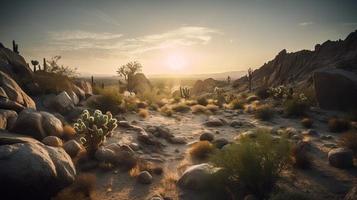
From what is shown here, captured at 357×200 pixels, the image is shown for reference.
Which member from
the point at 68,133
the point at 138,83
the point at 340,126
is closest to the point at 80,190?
the point at 68,133

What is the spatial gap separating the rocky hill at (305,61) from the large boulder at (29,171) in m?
Answer: 38.7

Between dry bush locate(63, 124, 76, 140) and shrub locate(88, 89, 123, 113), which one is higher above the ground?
shrub locate(88, 89, 123, 113)

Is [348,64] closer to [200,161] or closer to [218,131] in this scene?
[218,131]

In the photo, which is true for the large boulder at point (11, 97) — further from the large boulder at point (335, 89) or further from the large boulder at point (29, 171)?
the large boulder at point (335, 89)

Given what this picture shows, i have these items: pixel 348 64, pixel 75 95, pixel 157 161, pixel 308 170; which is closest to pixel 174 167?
pixel 157 161

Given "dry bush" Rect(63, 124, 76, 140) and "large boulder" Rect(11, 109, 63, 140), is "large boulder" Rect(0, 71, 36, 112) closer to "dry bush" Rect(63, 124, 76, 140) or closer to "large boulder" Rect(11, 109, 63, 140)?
"large boulder" Rect(11, 109, 63, 140)

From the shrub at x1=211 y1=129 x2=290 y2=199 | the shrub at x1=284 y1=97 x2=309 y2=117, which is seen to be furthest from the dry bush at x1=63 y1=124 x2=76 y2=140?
the shrub at x1=284 y1=97 x2=309 y2=117

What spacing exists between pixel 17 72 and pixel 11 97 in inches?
241

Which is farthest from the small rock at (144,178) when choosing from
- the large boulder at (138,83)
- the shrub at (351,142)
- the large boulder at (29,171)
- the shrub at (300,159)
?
→ the large boulder at (138,83)

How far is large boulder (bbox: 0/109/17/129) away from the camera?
8.55 m

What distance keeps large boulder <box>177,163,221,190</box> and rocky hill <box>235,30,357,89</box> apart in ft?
119

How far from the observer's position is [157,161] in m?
9.27

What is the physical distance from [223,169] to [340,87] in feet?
47.4

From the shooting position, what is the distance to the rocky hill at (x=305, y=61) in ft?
138
